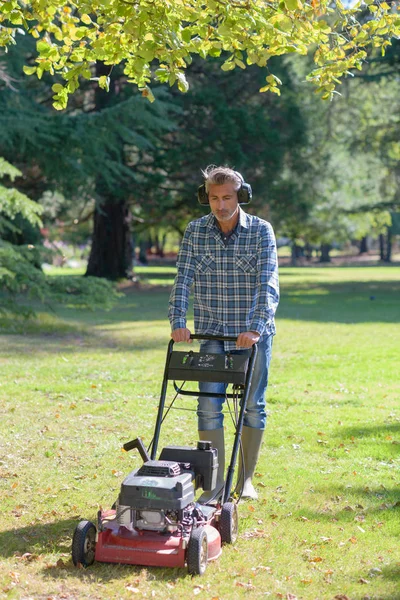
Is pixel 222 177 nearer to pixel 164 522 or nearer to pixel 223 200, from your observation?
pixel 223 200

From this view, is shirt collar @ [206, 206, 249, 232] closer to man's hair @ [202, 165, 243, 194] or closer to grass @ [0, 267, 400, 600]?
man's hair @ [202, 165, 243, 194]

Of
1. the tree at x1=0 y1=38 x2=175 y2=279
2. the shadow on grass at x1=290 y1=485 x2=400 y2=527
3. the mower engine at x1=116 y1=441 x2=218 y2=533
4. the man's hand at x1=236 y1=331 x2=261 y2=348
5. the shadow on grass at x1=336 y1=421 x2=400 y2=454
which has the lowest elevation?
the shadow on grass at x1=336 y1=421 x2=400 y2=454

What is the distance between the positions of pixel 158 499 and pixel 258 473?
2.42 meters

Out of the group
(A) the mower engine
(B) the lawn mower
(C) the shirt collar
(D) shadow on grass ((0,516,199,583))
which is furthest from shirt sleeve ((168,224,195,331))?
(D) shadow on grass ((0,516,199,583))

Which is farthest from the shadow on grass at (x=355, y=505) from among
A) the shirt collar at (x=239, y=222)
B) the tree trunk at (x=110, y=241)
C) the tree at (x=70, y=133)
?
the tree trunk at (x=110, y=241)

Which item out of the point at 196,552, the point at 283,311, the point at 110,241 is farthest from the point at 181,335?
the point at 110,241

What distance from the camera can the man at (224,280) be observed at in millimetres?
5574

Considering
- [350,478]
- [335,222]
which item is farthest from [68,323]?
[335,222]

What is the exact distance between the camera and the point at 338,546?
5152 mm

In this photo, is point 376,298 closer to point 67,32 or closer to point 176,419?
point 176,419

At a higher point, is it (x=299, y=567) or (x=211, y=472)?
(x=211, y=472)

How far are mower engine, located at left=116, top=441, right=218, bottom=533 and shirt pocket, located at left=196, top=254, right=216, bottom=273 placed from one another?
1.35 m

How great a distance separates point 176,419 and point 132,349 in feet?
19.1

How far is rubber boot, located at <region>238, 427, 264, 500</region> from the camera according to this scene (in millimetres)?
5965
